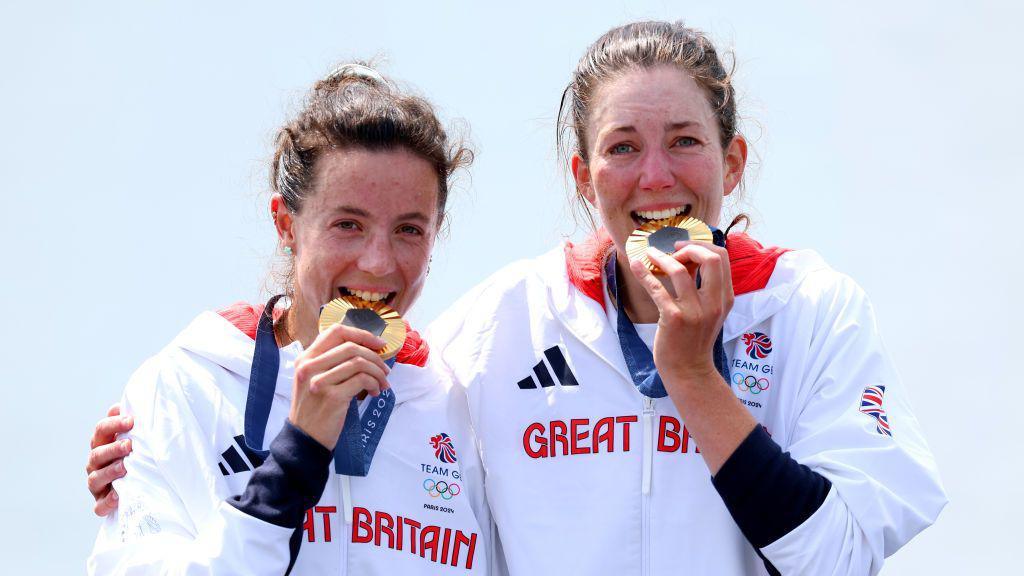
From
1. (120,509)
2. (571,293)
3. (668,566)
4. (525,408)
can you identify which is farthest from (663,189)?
(120,509)

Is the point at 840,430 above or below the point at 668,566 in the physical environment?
above

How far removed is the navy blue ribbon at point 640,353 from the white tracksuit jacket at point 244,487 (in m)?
0.77

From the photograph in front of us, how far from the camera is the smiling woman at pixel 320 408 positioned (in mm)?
4512

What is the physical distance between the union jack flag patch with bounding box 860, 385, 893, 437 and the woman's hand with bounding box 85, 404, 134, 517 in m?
2.68

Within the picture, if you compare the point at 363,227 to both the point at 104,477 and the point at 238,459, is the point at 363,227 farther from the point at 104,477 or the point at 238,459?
the point at 104,477

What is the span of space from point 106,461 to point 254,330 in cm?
73

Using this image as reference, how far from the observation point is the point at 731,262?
16.7 ft

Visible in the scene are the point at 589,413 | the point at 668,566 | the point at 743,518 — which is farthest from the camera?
the point at 589,413

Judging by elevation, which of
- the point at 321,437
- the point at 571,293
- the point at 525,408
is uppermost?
the point at 571,293

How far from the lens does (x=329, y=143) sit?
5098 millimetres

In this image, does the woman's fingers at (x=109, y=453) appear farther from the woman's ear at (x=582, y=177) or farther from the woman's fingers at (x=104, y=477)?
the woman's ear at (x=582, y=177)

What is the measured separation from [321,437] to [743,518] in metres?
1.47

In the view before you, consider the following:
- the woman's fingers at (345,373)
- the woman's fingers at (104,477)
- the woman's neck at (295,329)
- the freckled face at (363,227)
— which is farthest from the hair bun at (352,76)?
the woman's fingers at (104,477)

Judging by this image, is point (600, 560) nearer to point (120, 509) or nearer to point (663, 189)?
point (663, 189)
